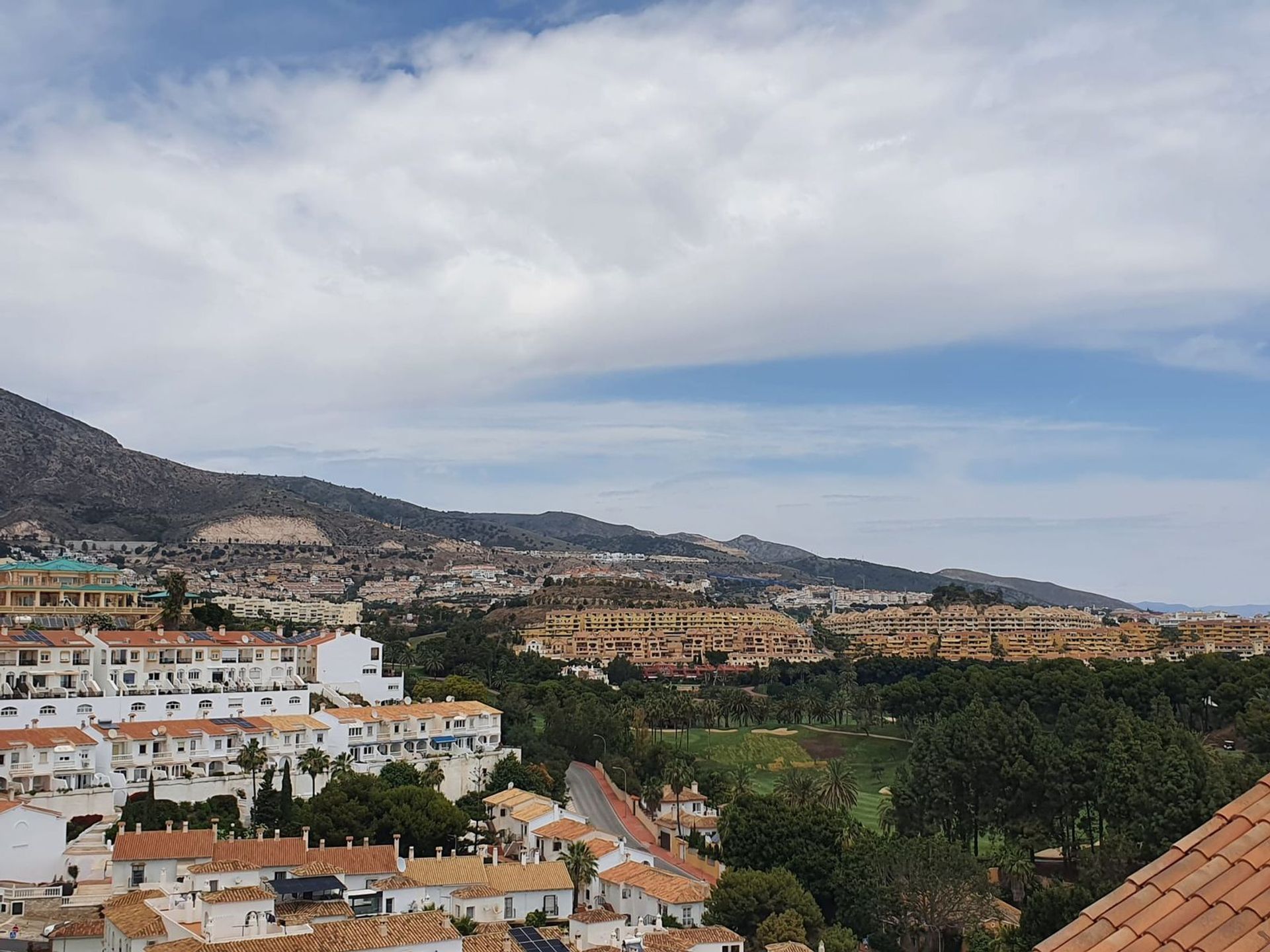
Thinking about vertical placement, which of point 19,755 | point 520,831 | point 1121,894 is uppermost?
point 1121,894

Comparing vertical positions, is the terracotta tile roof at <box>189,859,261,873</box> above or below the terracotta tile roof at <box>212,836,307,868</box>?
below

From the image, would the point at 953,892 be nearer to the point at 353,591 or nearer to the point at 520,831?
the point at 520,831

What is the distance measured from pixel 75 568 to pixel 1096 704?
192ft

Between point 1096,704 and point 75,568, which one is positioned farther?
point 75,568

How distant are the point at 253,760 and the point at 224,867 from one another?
1320 centimetres

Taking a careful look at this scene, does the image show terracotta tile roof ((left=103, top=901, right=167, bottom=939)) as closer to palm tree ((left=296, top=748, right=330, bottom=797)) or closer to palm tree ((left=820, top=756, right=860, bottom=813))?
palm tree ((left=296, top=748, right=330, bottom=797))

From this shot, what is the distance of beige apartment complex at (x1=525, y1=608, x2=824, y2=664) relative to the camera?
132750 millimetres

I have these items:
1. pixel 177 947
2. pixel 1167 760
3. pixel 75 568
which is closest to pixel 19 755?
pixel 177 947

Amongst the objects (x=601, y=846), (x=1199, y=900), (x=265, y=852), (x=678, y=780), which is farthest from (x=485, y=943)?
(x=1199, y=900)

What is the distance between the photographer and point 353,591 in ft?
630

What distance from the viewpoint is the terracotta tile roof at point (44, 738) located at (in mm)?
44997

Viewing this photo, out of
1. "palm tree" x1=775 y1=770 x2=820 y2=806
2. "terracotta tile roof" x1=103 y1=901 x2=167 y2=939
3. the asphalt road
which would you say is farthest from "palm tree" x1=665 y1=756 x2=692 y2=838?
"terracotta tile roof" x1=103 y1=901 x2=167 y2=939

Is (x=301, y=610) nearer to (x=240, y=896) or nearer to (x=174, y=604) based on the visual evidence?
(x=174, y=604)

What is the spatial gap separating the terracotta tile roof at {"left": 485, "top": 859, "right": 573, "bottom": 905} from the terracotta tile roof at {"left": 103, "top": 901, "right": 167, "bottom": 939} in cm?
1167
